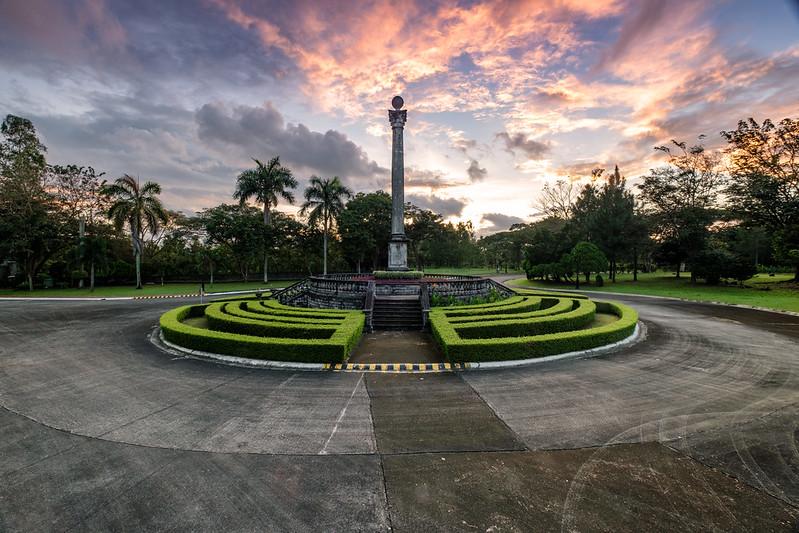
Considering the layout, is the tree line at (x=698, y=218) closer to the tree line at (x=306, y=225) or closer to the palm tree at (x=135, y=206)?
the tree line at (x=306, y=225)

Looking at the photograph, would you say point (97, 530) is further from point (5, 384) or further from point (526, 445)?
point (5, 384)

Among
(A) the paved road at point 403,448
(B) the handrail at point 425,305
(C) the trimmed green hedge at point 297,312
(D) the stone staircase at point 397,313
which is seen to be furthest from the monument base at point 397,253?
(A) the paved road at point 403,448

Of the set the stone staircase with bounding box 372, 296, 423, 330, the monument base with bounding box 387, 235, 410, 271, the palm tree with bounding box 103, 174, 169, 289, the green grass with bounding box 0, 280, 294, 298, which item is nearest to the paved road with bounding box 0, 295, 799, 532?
the stone staircase with bounding box 372, 296, 423, 330

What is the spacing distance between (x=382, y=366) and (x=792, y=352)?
14400mm

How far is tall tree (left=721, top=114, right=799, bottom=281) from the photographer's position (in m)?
32.4

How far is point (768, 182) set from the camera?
32.8 m

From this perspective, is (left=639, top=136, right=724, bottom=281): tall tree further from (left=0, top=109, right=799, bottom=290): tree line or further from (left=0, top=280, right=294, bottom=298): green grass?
(left=0, top=280, right=294, bottom=298): green grass

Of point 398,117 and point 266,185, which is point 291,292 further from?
point 266,185

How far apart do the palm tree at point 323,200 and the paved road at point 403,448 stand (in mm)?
33711

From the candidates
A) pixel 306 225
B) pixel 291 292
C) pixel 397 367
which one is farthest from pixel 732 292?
pixel 306 225

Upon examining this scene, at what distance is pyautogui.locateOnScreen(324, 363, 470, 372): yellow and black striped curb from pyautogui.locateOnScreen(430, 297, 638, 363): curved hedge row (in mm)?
343

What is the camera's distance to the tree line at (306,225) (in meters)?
34.9

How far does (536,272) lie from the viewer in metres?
43.8

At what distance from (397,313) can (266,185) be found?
37369 mm
